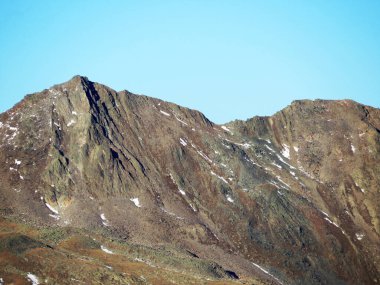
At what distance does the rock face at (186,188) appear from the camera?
141250mm

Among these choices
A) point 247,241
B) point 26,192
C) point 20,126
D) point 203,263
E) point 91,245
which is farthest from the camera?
point 20,126

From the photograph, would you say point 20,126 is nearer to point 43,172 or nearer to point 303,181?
point 43,172

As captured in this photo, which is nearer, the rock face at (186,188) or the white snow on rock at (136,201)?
the rock face at (186,188)

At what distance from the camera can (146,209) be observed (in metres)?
148

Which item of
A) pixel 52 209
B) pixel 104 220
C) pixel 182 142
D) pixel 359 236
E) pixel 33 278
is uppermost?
pixel 182 142

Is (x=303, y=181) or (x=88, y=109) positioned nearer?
(x=88, y=109)

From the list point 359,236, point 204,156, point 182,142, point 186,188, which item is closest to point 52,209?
point 186,188

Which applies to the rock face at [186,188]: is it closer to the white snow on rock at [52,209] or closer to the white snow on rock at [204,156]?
the white snow on rock at [52,209]

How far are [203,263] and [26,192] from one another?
54.8 meters

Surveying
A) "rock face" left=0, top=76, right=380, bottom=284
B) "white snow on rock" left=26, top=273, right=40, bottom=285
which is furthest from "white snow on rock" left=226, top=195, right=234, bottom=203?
"white snow on rock" left=26, top=273, right=40, bottom=285

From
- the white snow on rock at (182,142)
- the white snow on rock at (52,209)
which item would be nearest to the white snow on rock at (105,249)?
the white snow on rock at (52,209)

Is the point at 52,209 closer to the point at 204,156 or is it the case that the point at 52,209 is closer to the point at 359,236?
the point at 204,156

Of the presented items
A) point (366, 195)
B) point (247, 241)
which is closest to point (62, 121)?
point (247, 241)

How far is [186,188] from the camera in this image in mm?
165500
